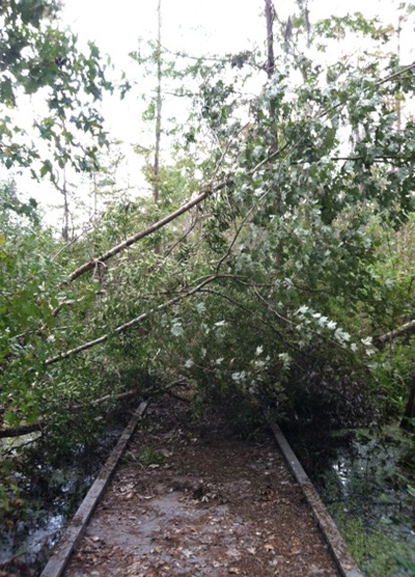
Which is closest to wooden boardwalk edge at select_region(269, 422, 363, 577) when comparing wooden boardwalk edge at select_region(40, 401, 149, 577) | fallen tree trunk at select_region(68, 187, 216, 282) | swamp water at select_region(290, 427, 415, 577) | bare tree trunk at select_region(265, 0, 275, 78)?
swamp water at select_region(290, 427, 415, 577)

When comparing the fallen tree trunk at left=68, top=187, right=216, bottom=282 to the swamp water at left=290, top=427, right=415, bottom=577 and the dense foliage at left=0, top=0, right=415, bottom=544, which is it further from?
the swamp water at left=290, top=427, right=415, bottom=577

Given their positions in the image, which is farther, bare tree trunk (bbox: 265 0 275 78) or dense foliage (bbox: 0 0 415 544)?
bare tree trunk (bbox: 265 0 275 78)

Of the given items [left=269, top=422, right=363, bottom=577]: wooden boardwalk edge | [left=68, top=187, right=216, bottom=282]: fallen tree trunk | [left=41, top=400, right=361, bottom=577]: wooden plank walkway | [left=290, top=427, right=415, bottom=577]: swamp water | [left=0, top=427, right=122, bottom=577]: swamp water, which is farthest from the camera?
[left=68, top=187, right=216, bottom=282]: fallen tree trunk

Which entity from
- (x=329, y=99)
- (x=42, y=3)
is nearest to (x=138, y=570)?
(x=42, y=3)

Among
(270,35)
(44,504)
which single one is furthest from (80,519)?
(270,35)

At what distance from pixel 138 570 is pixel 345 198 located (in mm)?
3677

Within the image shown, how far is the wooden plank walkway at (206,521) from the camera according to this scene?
4289mm

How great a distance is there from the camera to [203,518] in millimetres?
5223

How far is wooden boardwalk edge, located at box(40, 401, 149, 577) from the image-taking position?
4.15 m

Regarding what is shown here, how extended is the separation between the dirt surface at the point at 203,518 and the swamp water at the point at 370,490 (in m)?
0.41

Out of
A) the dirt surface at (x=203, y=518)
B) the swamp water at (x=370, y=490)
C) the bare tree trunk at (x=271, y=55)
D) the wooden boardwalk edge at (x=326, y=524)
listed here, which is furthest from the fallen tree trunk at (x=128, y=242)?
the swamp water at (x=370, y=490)

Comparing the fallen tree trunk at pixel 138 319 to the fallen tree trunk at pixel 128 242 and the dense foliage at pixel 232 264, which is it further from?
the fallen tree trunk at pixel 128 242

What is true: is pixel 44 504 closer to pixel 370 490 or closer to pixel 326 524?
pixel 326 524

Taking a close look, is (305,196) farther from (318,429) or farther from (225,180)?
(318,429)
